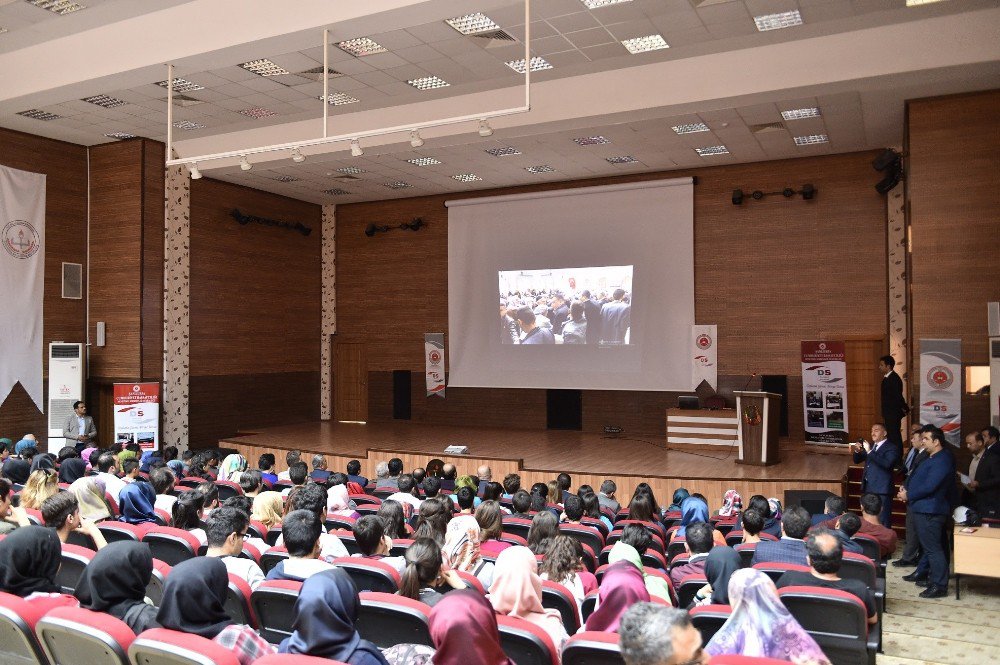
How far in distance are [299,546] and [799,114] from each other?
10141 mm

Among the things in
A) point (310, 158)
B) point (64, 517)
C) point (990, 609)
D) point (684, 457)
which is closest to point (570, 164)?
point (310, 158)

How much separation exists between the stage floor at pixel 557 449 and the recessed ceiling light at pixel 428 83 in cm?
553

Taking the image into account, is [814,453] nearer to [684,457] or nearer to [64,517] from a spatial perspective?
[684,457]

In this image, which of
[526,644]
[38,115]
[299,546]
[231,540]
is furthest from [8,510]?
[38,115]

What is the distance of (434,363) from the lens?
1734cm

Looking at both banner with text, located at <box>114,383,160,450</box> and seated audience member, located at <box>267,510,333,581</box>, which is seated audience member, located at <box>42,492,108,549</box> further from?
banner with text, located at <box>114,383,160,450</box>

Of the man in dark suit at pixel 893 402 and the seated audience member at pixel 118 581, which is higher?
the man in dark suit at pixel 893 402

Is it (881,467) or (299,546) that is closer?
(299,546)

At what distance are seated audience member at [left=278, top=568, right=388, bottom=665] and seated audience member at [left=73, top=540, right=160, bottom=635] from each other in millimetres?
781

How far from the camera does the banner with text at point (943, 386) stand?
988cm

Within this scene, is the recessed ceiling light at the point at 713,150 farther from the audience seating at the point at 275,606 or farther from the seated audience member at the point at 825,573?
the audience seating at the point at 275,606

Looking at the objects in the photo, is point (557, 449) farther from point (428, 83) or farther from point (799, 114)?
point (799, 114)

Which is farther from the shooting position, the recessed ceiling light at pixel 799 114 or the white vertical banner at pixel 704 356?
the white vertical banner at pixel 704 356

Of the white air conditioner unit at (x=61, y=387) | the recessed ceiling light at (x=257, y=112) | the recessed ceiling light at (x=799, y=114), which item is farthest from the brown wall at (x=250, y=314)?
the recessed ceiling light at (x=799, y=114)
